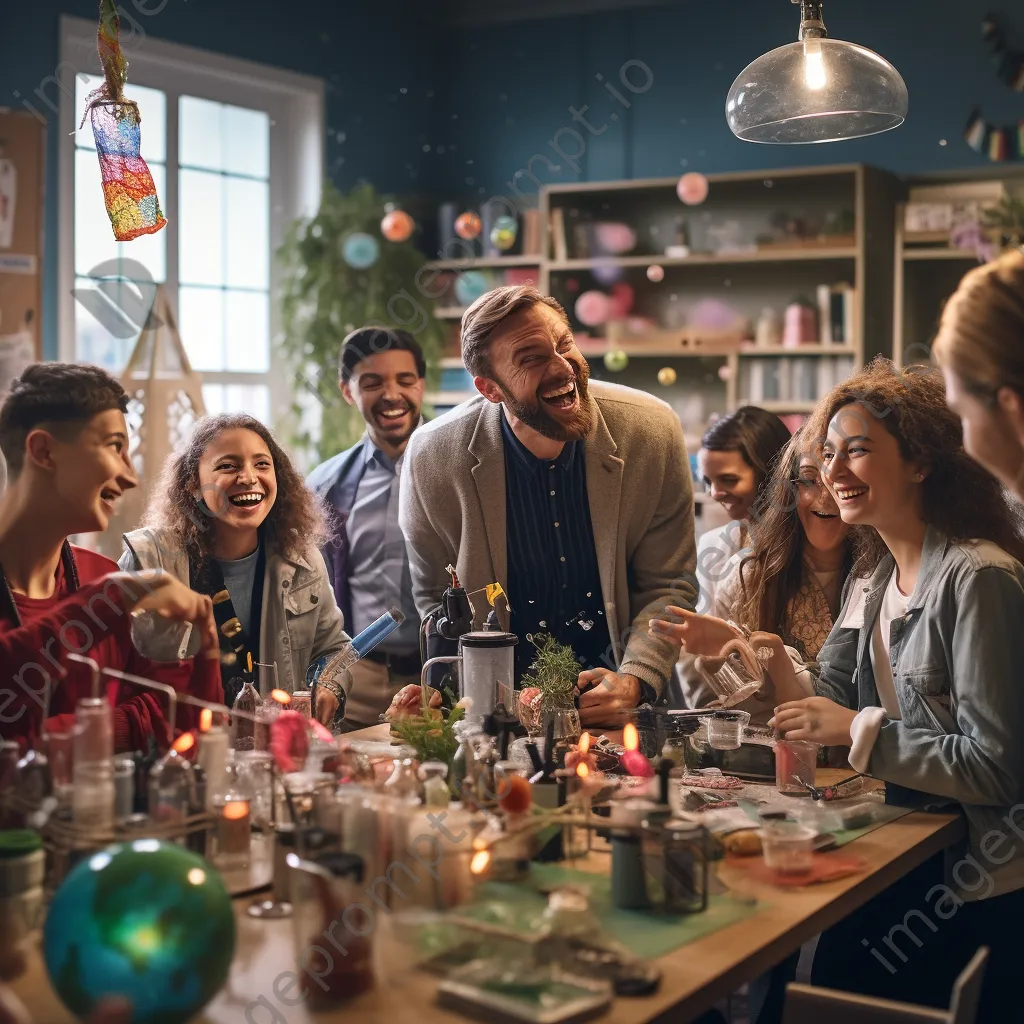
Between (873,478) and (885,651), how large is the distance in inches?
13.7

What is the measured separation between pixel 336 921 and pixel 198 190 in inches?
206

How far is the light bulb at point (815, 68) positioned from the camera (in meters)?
Answer: 2.72

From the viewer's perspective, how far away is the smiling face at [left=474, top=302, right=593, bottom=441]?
3.15 m

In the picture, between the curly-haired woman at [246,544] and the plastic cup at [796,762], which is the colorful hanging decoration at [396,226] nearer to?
the curly-haired woman at [246,544]

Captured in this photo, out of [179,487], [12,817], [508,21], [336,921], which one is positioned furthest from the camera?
[508,21]

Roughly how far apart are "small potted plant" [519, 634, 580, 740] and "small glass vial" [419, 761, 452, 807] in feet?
1.39

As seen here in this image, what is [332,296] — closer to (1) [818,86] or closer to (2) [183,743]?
(1) [818,86]

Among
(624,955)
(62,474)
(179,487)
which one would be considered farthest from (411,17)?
(624,955)

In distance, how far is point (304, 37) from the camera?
6574 millimetres

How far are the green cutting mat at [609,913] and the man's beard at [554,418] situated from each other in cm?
139

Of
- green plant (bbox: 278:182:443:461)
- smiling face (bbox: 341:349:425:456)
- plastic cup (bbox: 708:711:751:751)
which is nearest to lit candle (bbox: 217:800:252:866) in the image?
plastic cup (bbox: 708:711:751:751)

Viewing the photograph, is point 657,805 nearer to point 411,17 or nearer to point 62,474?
point 62,474

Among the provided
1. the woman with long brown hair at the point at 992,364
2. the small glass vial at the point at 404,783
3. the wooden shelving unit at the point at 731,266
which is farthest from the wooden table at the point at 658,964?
the wooden shelving unit at the point at 731,266

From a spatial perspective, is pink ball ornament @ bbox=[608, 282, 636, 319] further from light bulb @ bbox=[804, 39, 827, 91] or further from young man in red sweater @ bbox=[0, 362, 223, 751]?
young man in red sweater @ bbox=[0, 362, 223, 751]
